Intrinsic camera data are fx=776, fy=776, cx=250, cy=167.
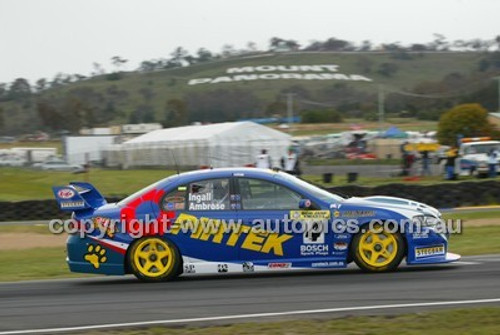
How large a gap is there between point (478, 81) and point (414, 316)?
91.4 m

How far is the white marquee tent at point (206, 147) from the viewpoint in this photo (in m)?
41.5

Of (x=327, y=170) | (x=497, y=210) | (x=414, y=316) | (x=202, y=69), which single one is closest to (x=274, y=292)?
(x=414, y=316)

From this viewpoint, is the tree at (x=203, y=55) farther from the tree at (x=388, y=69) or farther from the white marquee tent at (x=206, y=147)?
the white marquee tent at (x=206, y=147)

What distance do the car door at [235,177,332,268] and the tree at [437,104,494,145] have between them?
1565 inches

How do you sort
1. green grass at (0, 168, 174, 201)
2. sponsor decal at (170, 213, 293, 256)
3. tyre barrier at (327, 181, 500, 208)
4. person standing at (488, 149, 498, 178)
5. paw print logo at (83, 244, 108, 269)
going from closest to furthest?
sponsor decal at (170, 213, 293, 256) < paw print logo at (83, 244, 108, 269) < tyre barrier at (327, 181, 500, 208) < person standing at (488, 149, 498, 178) < green grass at (0, 168, 174, 201)

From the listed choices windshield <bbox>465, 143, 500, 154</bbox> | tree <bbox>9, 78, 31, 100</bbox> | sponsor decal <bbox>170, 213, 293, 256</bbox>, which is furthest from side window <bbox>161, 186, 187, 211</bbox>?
tree <bbox>9, 78, 31, 100</bbox>

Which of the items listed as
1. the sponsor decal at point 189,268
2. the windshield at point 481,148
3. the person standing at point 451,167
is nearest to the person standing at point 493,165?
the person standing at point 451,167

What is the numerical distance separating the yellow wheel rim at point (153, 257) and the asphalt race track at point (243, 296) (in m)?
0.22

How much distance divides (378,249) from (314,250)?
769mm

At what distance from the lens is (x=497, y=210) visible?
19141mm

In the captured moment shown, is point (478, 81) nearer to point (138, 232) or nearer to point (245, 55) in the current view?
point (245, 55)

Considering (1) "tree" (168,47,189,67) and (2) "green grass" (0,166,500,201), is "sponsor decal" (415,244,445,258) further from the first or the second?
(1) "tree" (168,47,189,67)

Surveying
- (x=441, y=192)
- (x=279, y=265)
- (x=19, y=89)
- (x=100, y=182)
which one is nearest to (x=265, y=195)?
(x=279, y=265)

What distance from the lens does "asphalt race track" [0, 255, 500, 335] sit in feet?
23.4
